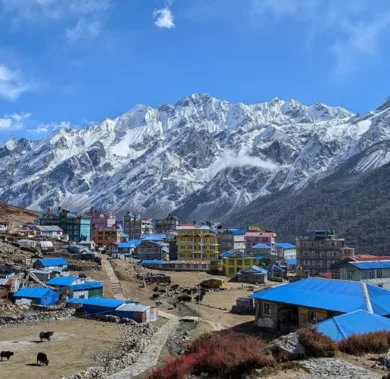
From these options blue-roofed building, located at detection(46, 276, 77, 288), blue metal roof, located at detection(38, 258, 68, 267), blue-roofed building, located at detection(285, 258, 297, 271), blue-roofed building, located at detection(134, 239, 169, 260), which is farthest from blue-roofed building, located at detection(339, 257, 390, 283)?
blue-roofed building, located at detection(134, 239, 169, 260)

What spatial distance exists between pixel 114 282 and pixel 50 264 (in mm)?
11221

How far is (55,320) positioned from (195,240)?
60.3 m

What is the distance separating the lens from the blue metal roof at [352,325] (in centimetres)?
2789

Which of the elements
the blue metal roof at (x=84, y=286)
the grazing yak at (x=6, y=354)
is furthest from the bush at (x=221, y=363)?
the blue metal roof at (x=84, y=286)

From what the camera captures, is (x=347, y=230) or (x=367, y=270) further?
(x=347, y=230)

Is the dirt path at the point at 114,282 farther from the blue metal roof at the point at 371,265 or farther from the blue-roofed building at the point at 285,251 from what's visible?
the blue-roofed building at the point at 285,251

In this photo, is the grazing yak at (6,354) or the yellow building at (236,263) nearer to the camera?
the grazing yak at (6,354)

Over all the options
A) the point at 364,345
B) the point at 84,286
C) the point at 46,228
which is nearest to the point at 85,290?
the point at 84,286

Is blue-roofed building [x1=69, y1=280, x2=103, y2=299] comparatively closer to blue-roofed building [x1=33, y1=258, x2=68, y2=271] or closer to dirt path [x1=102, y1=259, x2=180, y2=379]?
dirt path [x1=102, y1=259, x2=180, y2=379]

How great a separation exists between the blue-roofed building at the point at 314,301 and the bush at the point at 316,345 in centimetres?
1604

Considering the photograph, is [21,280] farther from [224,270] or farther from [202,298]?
[224,270]

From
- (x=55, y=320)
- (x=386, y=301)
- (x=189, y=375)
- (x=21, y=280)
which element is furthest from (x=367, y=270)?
(x=189, y=375)

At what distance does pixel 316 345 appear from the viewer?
67.9 ft

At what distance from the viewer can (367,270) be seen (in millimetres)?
64688
